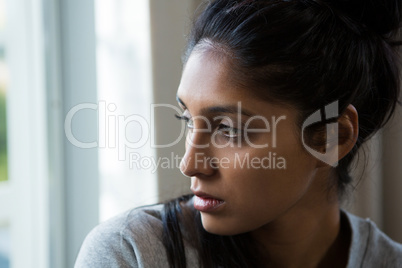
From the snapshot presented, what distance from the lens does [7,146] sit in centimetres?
127

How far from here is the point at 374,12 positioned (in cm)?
96

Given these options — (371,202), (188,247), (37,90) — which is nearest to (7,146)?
(37,90)

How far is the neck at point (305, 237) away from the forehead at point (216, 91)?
0.28m

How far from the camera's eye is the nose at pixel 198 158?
859mm

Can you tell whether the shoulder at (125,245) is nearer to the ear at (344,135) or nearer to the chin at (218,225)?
the chin at (218,225)

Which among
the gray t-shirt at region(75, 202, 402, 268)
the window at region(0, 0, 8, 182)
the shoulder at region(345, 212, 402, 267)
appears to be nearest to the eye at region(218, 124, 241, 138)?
the gray t-shirt at region(75, 202, 402, 268)

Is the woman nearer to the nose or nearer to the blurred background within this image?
the nose

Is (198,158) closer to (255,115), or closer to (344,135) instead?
(255,115)

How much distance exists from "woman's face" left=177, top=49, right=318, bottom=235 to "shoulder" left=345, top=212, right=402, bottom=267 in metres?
0.30

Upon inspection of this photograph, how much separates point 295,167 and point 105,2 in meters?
0.66

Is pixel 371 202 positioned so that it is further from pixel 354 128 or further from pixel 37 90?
pixel 37 90

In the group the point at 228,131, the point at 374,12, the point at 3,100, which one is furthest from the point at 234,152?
the point at 3,100

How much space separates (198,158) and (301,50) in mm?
278

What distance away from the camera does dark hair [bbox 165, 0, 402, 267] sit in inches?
33.9
